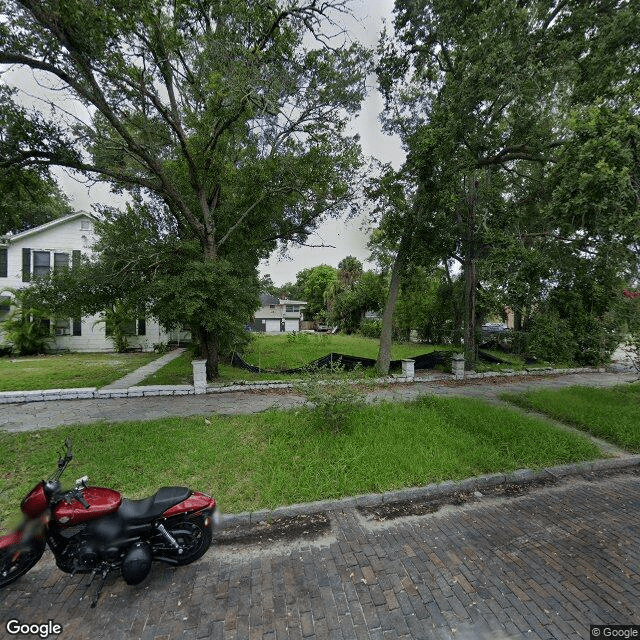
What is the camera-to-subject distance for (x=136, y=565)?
250cm

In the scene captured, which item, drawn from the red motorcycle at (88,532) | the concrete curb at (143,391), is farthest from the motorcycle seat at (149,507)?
the concrete curb at (143,391)

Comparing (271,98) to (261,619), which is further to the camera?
(271,98)

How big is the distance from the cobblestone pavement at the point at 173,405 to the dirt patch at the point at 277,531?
137 inches

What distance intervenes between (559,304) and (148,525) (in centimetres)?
856

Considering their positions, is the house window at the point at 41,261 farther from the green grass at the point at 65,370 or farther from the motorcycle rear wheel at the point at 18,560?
the motorcycle rear wheel at the point at 18,560

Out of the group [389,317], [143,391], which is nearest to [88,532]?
[143,391]

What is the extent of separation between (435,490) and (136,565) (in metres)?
3.36

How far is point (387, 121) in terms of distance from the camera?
11180 millimetres

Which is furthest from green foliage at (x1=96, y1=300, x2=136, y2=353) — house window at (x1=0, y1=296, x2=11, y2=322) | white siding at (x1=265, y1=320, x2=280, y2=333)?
white siding at (x1=265, y1=320, x2=280, y2=333)

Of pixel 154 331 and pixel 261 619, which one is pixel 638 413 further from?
pixel 154 331

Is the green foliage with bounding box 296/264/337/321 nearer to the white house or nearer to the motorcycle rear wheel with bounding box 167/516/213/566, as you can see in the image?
the white house

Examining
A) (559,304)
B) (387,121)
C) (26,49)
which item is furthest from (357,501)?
(387,121)

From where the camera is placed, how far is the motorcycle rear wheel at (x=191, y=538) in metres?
2.76

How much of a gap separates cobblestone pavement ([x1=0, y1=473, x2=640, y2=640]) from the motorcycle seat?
0.59m
